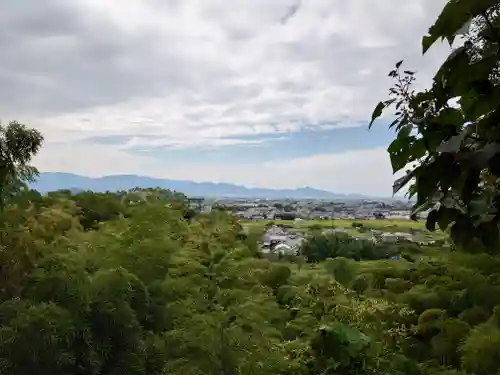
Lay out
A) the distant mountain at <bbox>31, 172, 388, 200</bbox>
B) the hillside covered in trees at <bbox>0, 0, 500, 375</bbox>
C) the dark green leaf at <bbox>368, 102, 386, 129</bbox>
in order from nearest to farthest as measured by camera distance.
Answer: the dark green leaf at <bbox>368, 102, 386, 129</bbox> → the hillside covered in trees at <bbox>0, 0, 500, 375</bbox> → the distant mountain at <bbox>31, 172, 388, 200</bbox>

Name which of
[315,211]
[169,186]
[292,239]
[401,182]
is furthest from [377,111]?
[315,211]

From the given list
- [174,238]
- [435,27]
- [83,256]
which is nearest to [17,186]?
[83,256]

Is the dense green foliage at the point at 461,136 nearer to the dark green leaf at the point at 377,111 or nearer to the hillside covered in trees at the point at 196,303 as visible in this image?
the dark green leaf at the point at 377,111

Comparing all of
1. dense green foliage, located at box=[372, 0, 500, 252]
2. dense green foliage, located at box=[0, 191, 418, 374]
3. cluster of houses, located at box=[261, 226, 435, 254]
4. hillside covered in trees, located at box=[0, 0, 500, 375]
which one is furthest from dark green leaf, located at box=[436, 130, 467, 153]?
cluster of houses, located at box=[261, 226, 435, 254]

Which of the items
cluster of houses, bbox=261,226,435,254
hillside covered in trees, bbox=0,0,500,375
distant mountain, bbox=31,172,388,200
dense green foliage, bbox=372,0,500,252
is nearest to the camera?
dense green foliage, bbox=372,0,500,252

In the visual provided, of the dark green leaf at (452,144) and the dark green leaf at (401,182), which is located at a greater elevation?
the dark green leaf at (452,144)

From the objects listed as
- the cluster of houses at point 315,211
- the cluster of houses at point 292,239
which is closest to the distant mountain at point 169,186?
the cluster of houses at point 315,211

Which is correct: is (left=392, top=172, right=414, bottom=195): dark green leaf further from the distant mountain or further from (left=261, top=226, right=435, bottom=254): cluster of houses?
(left=261, top=226, right=435, bottom=254): cluster of houses
